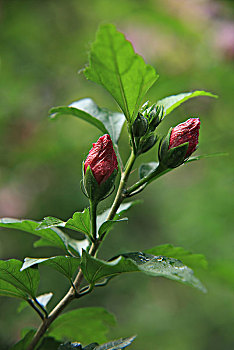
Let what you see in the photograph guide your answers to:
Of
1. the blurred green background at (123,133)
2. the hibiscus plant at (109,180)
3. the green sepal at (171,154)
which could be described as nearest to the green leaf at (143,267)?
the hibiscus plant at (109,180)

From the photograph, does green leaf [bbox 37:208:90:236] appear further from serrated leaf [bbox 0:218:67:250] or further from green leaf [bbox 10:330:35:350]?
green leaf [bbox 10:330:35:350]

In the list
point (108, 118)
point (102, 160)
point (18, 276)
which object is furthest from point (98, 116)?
point (18, 276)

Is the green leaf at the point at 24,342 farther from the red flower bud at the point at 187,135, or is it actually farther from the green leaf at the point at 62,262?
the red flower bud at the point at 187,135

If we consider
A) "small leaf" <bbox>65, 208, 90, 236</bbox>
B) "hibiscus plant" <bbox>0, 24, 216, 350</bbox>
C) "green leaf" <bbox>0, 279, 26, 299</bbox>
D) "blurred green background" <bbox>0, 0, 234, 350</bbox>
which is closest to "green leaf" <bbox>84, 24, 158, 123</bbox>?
"hibiscus plant" <bbox>0, 24, 216, 350</bbox>

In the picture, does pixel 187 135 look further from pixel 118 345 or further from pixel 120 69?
pixel 118 345

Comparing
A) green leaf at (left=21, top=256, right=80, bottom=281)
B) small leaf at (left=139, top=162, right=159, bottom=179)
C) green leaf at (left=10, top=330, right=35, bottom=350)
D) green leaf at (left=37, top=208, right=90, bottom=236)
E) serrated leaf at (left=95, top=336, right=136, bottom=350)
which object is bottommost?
serrated leaf at (left=95, top=336, right=136, bottom=350)

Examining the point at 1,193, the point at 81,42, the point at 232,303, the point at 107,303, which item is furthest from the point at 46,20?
the point at 232,303
